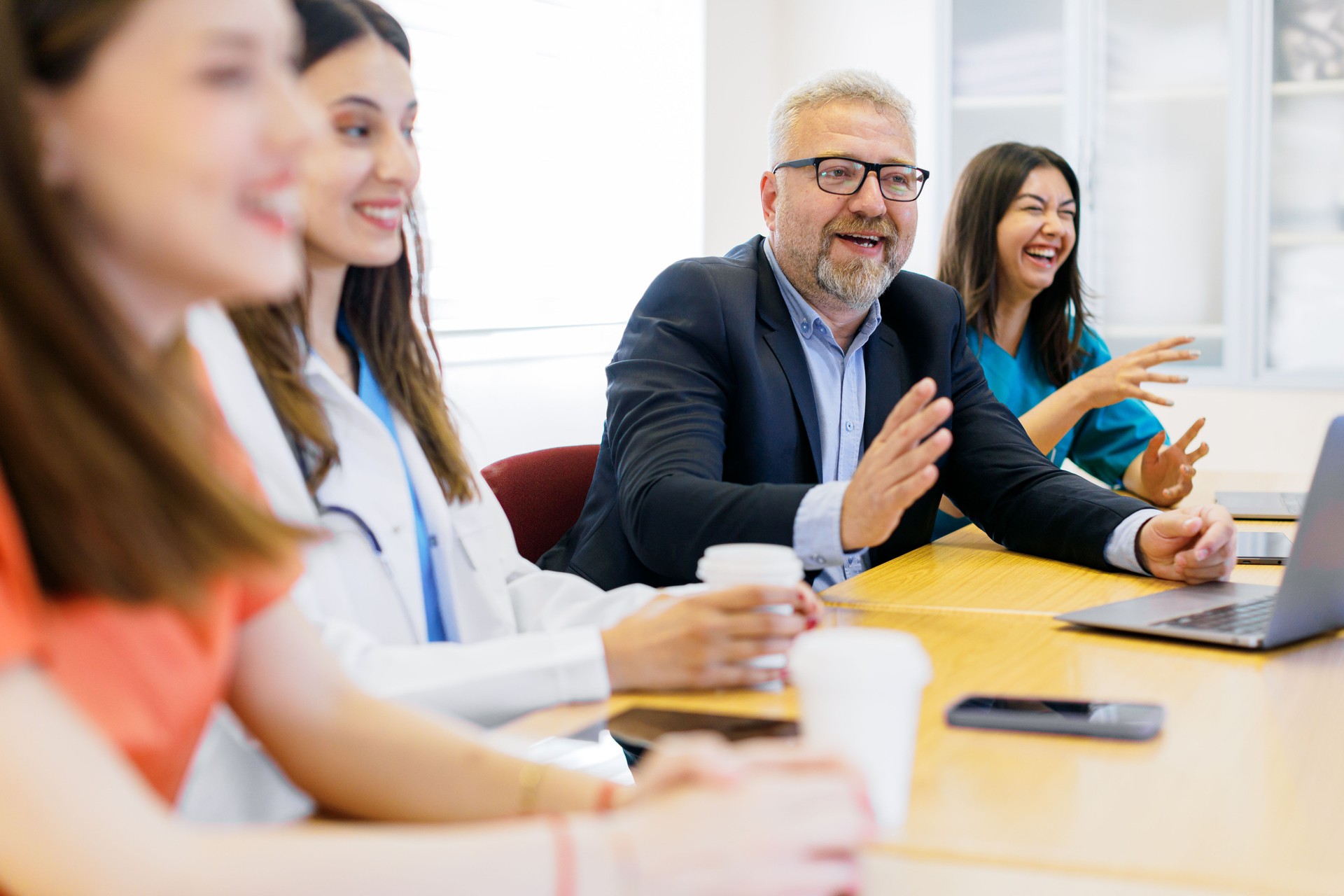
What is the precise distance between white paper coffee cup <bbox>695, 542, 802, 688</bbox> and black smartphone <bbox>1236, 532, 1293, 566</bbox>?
90cm

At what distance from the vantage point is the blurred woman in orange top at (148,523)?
585 millimetres

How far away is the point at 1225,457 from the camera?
14.2ft

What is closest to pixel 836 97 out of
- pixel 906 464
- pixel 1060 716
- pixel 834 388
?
pixel 834 388

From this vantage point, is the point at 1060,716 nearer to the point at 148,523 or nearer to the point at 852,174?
the point at 148,523

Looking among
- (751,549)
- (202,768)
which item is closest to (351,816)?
(202,768)

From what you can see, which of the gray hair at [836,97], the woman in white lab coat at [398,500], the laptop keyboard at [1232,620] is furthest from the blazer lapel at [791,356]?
the laptop keyboard at [1232,620]

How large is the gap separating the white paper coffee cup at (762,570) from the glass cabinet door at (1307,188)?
12.0 feet

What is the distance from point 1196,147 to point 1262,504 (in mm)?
2381

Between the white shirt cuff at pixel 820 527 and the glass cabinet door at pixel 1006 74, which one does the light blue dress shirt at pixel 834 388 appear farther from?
the glass cabinet door at pixel 1006 74

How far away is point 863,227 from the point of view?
2.09 m

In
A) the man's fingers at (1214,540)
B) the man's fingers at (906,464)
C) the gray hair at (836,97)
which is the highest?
the gray hair at (836,97)

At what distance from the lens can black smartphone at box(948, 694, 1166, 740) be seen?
1.00 meters

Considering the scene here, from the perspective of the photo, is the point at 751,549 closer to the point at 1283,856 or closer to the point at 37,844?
the point at 1283,856

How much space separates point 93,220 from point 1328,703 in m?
1.04
